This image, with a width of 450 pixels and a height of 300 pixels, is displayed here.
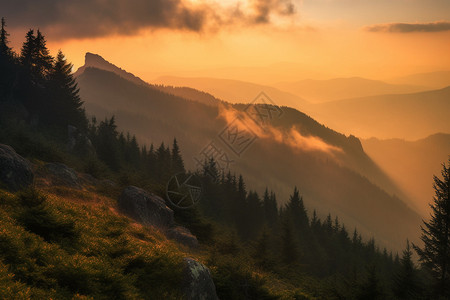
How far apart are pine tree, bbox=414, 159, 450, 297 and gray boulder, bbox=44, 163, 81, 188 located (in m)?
33.4

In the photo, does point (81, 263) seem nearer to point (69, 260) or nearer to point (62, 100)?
point (69, 260)

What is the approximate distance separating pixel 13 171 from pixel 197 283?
1617 centimetres

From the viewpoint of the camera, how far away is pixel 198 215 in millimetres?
33844

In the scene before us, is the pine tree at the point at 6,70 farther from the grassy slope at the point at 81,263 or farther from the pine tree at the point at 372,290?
the pine tree at the point at 372,290

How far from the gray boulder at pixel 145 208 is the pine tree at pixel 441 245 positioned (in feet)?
82.0

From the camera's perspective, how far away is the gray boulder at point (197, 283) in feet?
45.1

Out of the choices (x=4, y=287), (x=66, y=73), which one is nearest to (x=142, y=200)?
(x=4, y=287)

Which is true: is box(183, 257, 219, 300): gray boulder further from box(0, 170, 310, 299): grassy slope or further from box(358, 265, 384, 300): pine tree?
box(358, 265, 384, 300): pine tree

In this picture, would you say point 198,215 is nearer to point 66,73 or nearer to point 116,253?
point 116,253

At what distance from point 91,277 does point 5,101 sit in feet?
181

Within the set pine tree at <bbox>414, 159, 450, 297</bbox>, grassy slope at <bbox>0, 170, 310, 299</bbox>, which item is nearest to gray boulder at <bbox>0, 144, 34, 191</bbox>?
grassy slope at <bbox>0, 170, 310, 299</bbox>

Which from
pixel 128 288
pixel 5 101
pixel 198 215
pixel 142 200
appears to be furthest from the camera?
pixel 5 101

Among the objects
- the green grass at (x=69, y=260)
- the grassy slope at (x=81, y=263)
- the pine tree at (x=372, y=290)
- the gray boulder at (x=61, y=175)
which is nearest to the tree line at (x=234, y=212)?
the pine tree at (x=372, y=290)

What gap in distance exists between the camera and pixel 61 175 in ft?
91.7
